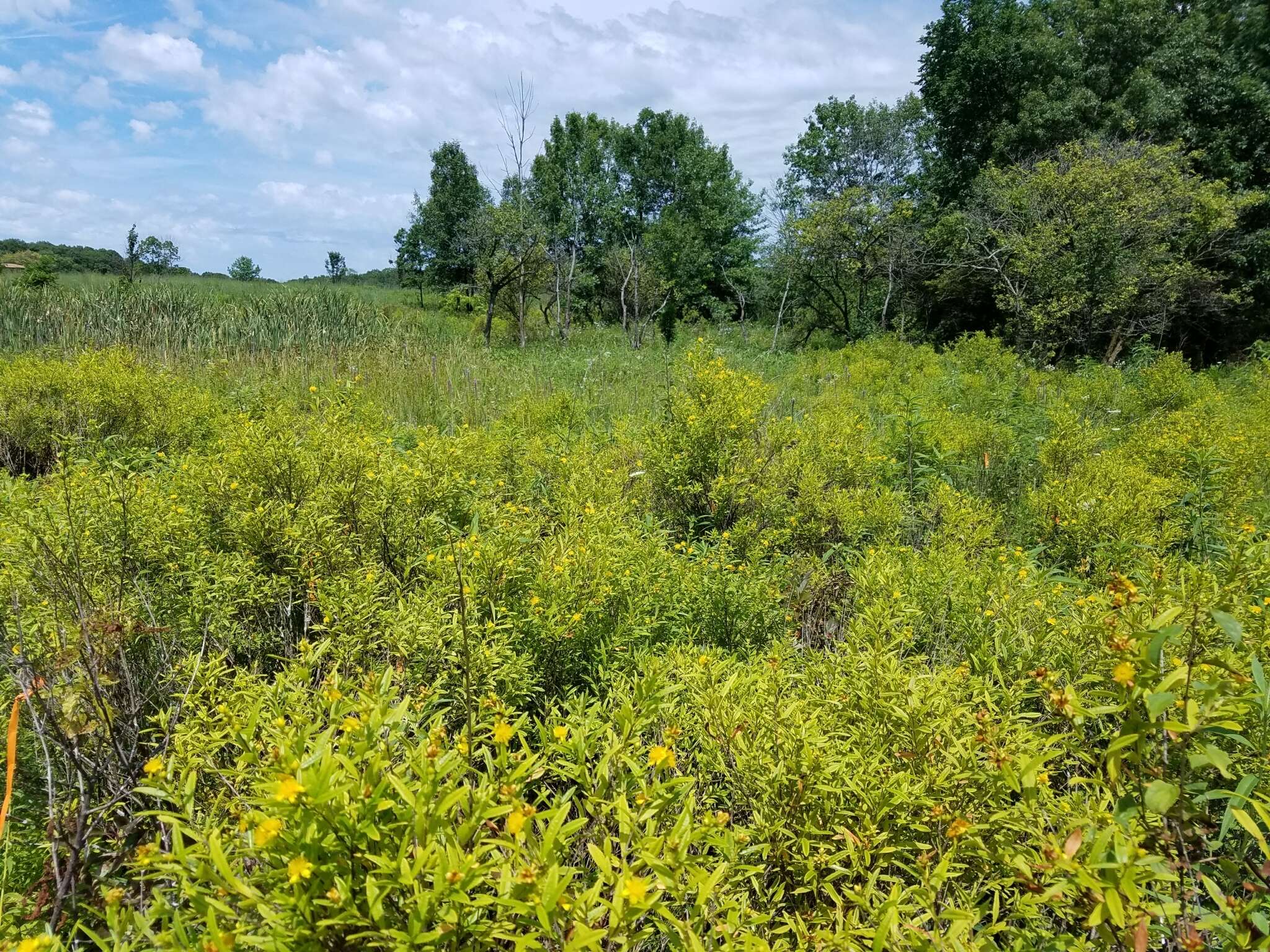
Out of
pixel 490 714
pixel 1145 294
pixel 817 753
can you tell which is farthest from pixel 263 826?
pixel 1145 294

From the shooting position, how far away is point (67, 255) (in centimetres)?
4647

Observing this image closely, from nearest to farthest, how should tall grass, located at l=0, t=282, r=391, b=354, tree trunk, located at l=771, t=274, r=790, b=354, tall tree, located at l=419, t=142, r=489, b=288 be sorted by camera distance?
tall grass, located at l=0, t=282, r=391, b=354 → tree trunk, located at l=771, t=274, r=790, b=354 → tall tree, located at l=419, t=142, r=489, b=288

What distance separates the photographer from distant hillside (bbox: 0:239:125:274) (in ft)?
126

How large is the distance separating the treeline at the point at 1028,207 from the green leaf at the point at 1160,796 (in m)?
9.92

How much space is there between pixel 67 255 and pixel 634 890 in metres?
62.6

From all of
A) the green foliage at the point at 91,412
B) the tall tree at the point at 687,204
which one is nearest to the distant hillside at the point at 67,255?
the tall tree at the point at 687,204

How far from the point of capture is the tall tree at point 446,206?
31750 millimetres

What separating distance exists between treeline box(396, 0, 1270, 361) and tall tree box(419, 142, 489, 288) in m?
10.2

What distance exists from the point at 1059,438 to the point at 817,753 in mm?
4067

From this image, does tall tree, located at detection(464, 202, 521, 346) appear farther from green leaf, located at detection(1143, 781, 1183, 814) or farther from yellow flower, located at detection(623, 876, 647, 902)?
green leaf, located at detection(1143, 781, 1183, 814)

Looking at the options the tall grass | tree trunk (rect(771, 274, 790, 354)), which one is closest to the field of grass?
the tall grass

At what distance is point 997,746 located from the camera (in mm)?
1547

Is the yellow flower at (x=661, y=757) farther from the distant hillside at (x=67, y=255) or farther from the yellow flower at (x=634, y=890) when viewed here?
the distant hillside at (x=67, y=255)

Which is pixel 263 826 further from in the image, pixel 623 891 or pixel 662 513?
pixel 662 513
